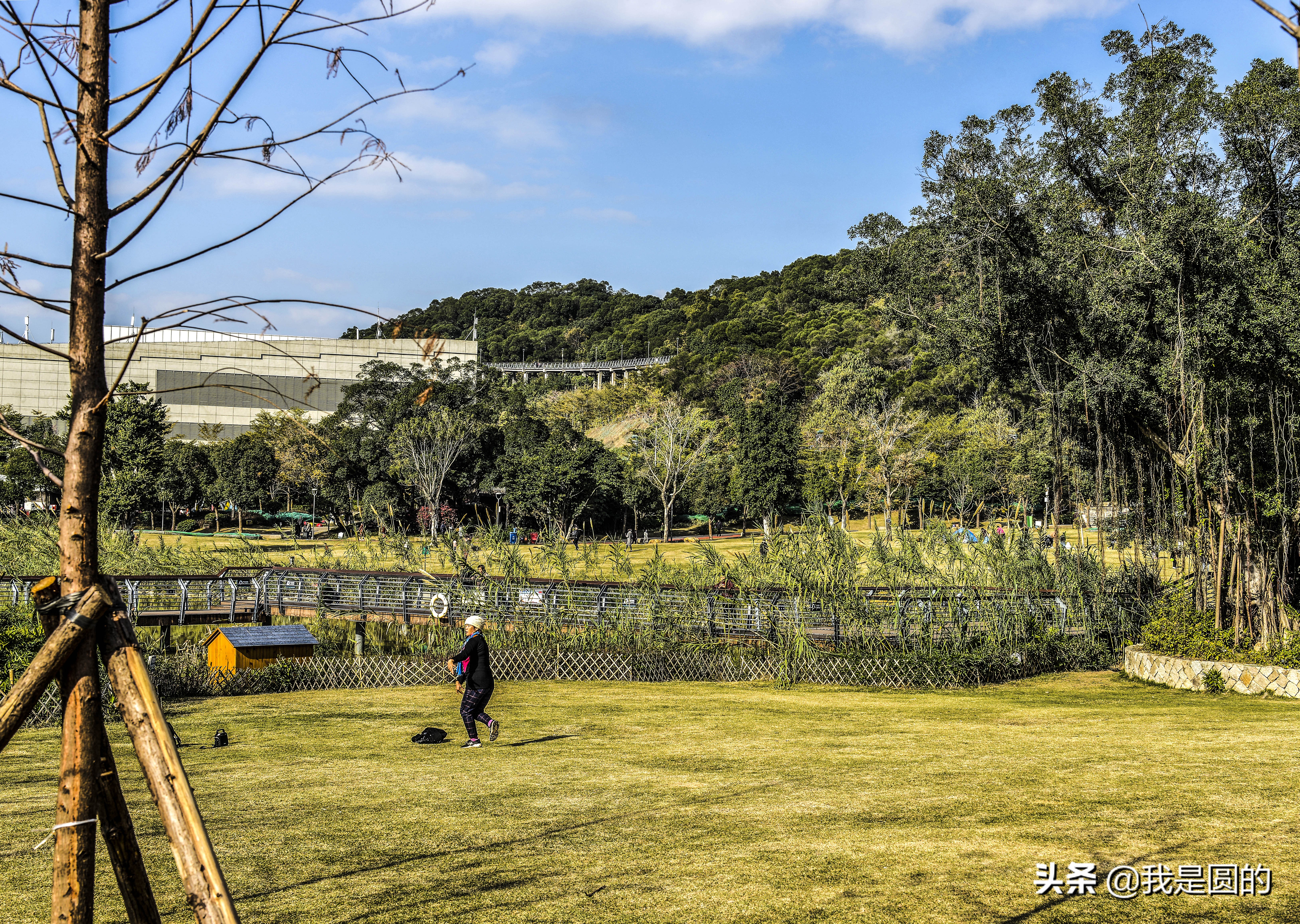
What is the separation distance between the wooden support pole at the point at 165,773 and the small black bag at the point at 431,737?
749cm

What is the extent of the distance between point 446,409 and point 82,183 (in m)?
55.9

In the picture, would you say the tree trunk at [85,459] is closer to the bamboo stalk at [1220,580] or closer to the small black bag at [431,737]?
the small black bag at [431,737]

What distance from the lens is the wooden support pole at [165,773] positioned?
7.84 feet

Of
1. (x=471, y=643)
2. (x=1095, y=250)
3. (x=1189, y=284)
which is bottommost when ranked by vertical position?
(x=471, y=643)

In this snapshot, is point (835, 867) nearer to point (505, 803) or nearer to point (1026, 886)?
point (1026, 886)

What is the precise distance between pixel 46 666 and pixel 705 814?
5100mm

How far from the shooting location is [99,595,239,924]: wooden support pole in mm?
2389

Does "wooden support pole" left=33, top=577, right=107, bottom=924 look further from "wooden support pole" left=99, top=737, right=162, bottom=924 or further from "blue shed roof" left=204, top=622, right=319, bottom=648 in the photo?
"blue shed roof" left=204, top=622, right=319, bottom=648

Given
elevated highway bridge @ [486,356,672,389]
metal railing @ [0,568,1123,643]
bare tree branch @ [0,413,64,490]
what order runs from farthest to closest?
elevated highway bridge @ [486,356,672,389] < metal railing @ [0,568,1123,643] < bare tree branch @ [0,413,64,490]

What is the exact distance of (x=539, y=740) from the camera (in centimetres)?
1011

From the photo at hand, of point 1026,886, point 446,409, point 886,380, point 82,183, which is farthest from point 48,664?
point 886,380

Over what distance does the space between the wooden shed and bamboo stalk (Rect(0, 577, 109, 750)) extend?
12465 mm

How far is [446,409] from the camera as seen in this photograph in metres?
57.6

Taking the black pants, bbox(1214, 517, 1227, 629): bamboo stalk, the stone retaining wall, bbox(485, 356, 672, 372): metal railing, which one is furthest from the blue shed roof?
bbox(485, 356, 672, 372): metal railing
